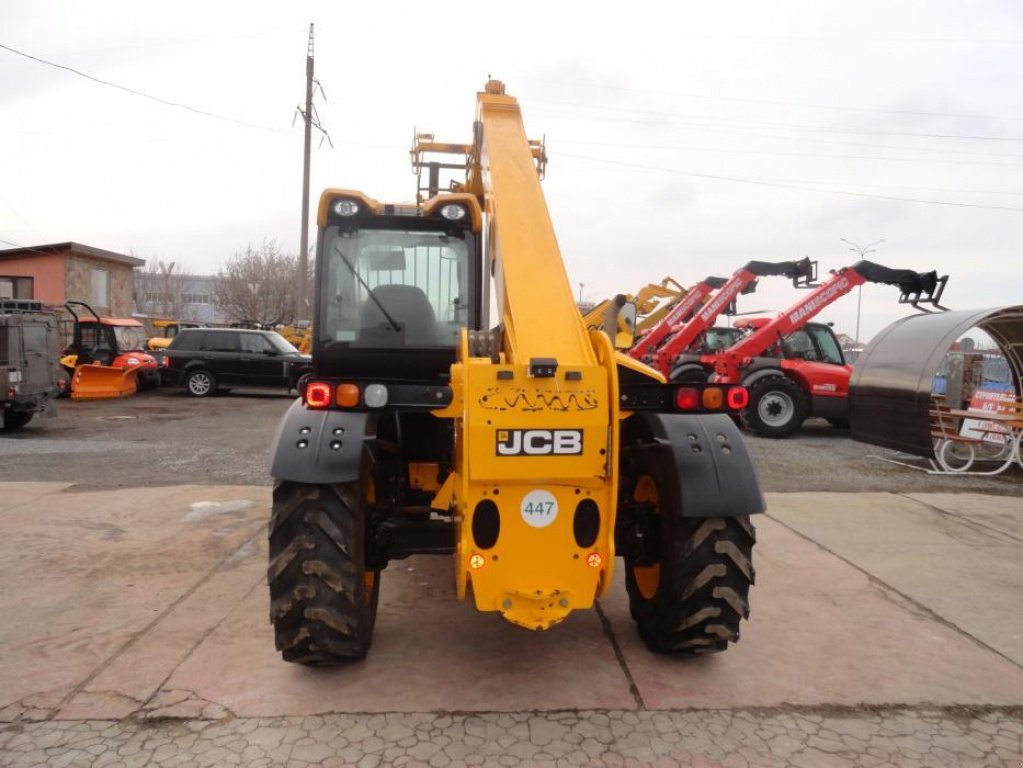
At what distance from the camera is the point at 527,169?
425cm

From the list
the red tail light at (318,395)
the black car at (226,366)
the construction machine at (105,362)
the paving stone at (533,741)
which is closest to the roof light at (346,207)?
the red tail light at (318,395)

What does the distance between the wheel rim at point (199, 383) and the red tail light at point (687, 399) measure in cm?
1644

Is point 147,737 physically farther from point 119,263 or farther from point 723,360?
point 119,263

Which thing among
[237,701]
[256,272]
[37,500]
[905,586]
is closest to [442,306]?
[237,701]

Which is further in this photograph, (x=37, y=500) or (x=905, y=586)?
(x=37, y=500)

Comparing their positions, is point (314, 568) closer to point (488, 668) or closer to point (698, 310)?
point (488, 668)

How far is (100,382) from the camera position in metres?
17.0

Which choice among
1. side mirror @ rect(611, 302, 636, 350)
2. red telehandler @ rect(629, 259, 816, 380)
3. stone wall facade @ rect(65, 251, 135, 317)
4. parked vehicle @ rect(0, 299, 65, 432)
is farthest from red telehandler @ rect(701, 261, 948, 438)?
stone wall facade @ rect(65, 251, 135, 317)

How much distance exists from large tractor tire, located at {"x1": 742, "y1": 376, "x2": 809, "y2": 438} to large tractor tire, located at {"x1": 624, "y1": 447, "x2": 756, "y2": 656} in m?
9.56

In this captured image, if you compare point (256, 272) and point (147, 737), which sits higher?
point (256, 272)

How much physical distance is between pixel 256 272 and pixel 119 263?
41.9 ft

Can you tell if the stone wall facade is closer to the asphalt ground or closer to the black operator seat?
the asphalt ground

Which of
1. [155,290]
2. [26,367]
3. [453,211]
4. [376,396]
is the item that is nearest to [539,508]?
[376,396]

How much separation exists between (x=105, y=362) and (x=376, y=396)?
678 inches
